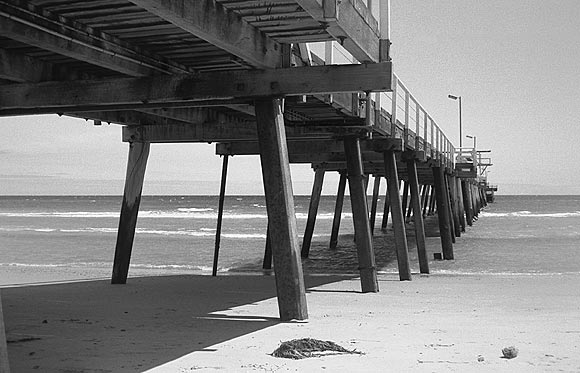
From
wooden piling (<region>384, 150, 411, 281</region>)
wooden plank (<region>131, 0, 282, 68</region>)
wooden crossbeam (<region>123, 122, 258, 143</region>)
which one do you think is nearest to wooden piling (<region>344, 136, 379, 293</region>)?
wooden crossbeam (<region>123, 122, 258, 143</region>)

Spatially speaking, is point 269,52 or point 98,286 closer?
point 269,52

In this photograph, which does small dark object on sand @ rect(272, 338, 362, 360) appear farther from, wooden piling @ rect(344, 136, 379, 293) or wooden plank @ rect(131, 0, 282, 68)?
wooden piling @ rect(344, 136, 379, 293)

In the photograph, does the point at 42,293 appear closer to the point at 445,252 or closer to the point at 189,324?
the point at 189,324

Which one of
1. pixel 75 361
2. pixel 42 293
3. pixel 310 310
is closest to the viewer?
pixel 75 361

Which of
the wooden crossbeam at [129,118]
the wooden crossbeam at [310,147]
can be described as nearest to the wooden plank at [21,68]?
the wooden crossbeam at [129,118]

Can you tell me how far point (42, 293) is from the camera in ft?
39.2

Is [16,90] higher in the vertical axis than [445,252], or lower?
higher

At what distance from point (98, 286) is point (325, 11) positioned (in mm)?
8386

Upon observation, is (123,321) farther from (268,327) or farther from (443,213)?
(443,213)

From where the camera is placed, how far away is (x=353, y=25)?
726 cm

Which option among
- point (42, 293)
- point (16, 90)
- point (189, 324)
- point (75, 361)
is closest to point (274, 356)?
point (75, 361)

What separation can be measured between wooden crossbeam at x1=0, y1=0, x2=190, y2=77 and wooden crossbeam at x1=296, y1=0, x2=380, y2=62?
2.19m

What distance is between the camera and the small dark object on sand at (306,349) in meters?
6.46

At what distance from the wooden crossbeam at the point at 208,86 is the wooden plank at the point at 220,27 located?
271 mm
